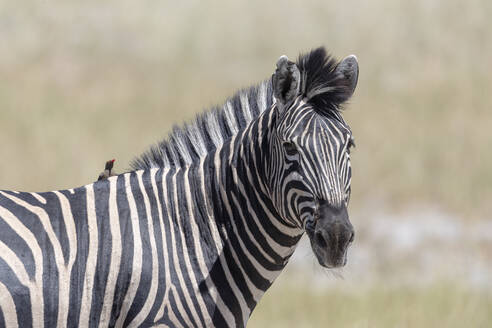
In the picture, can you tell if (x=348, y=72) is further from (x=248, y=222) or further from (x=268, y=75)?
(x=268, y=75)

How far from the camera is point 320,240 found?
5207 millimetres

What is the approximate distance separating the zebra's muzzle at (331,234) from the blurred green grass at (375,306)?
619cm

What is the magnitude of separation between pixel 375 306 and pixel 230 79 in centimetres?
1174

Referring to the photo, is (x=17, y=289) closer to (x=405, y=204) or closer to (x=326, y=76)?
(x=326, y=76)

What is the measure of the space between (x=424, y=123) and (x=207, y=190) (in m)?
14.7

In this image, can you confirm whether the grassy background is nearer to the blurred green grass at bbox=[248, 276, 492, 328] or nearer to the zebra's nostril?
→ the blurred green grass at bbox=[248, 276, 492, 328]

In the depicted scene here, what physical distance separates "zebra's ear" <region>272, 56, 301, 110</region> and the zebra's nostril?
107cm

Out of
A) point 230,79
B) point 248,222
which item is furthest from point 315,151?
point 230,79

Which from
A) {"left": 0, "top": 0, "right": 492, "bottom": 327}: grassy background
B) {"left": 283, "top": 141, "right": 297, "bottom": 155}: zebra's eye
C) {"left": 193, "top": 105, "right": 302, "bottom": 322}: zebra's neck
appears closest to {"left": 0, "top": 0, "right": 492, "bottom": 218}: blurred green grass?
Result: {"left": 0, "top": 0, "right": 492, "bottom": 327}: grassy background

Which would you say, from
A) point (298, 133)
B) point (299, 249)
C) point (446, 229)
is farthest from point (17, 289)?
point (446, 229)

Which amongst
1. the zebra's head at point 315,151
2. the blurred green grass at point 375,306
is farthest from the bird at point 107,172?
the blurred green grass at point 375,306

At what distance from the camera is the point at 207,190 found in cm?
609

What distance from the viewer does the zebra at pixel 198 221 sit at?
17.6ft

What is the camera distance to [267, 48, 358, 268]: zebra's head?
520 centimetres
